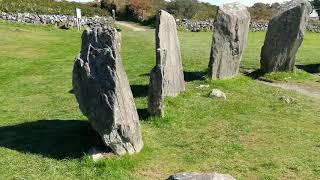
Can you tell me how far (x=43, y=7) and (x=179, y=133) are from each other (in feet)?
159

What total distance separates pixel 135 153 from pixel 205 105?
5569 mm

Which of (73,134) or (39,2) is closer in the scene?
(73,134)

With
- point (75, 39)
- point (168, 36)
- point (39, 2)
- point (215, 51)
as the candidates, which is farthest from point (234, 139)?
point (39, 2)

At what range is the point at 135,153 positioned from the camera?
13633mm

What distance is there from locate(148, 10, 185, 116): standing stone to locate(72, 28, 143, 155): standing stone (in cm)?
283

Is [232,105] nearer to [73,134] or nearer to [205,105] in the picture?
[205,105]

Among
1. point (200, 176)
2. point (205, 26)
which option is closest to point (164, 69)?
point (200, 176)

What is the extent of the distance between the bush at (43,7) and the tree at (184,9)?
27.9 ft

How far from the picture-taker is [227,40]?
73.0 feet

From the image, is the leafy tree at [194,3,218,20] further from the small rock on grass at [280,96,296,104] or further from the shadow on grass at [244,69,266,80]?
the small rock on grass at [280,96,296,104]

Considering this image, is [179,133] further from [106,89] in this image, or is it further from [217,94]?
[217,94]

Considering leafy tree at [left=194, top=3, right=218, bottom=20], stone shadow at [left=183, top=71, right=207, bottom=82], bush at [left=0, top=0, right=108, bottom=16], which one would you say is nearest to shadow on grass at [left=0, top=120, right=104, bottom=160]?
stone shadow at [left=183, top=71, right=207, bottom=82]

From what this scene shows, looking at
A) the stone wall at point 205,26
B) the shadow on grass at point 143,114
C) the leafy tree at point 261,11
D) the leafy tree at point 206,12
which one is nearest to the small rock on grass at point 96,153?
the shadow on grass at point 143,114

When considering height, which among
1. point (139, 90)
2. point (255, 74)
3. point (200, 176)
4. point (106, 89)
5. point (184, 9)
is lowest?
point (184, 9)
